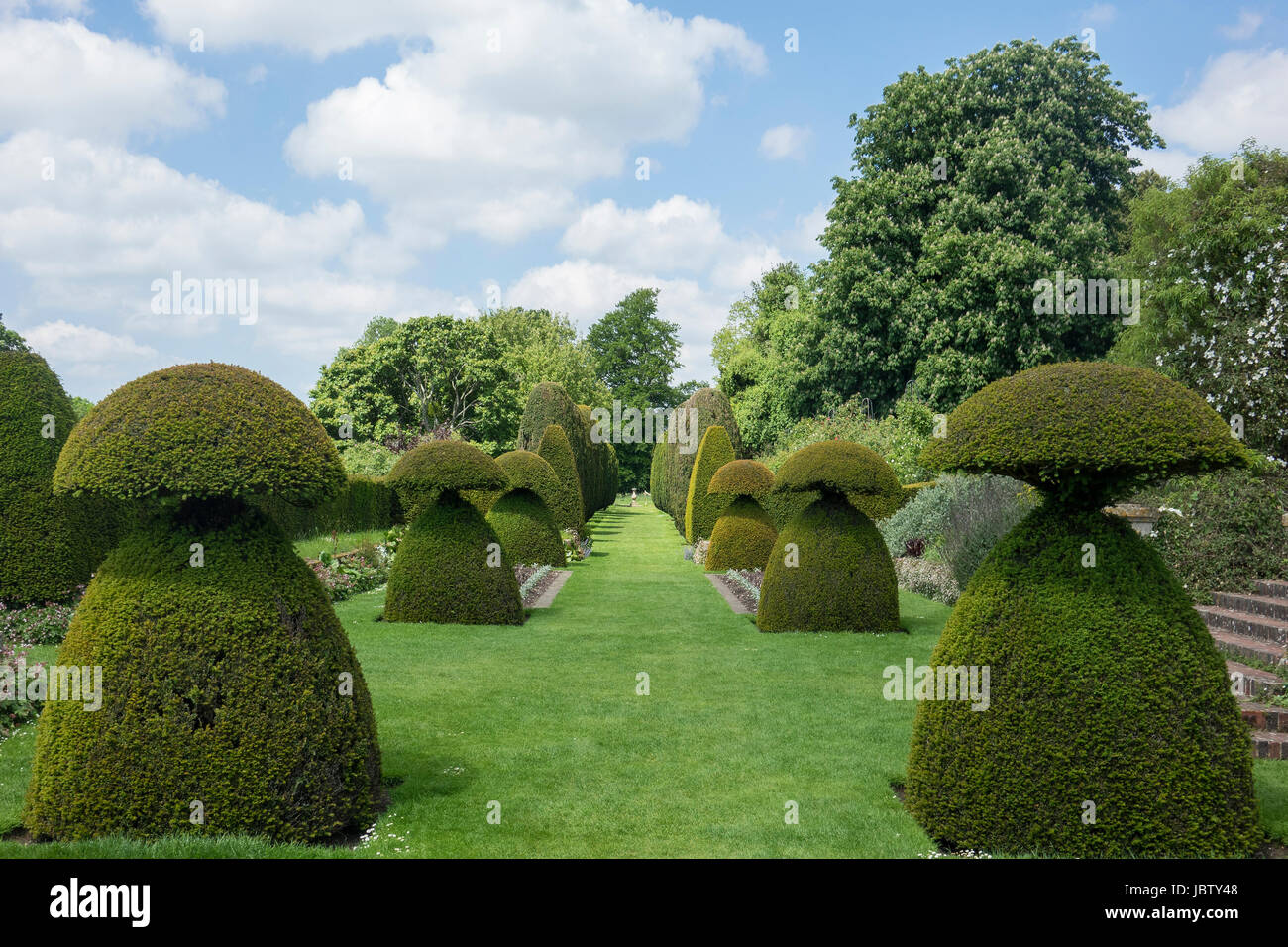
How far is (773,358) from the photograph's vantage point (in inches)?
1826

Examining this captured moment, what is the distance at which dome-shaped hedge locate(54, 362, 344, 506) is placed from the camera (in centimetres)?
510

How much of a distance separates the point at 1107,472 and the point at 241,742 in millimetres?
5585

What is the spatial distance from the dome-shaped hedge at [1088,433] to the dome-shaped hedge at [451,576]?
924 cm

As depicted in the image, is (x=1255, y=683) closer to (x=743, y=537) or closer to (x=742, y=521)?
(x=743, y=537)

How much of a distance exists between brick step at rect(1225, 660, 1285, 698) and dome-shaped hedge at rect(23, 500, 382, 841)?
324 inches

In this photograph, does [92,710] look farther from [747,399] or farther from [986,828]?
[747,399]

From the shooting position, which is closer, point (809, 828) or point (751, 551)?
point (809, 828)

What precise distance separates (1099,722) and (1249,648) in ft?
19.9

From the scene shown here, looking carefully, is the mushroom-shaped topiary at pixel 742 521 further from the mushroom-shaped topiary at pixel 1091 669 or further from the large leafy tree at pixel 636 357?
the large leafy tree at pixel 636 357

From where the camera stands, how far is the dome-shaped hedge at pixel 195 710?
500 centimetres

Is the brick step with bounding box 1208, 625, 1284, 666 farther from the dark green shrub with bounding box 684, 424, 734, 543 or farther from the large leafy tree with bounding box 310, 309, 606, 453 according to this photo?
the large leafy tree with bounding box 310, 309, 606, 453

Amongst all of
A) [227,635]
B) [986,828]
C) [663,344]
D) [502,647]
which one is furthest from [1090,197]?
[663,344]

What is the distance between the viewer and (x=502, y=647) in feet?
39.0

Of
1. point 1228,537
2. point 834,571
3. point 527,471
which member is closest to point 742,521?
point 527,471
